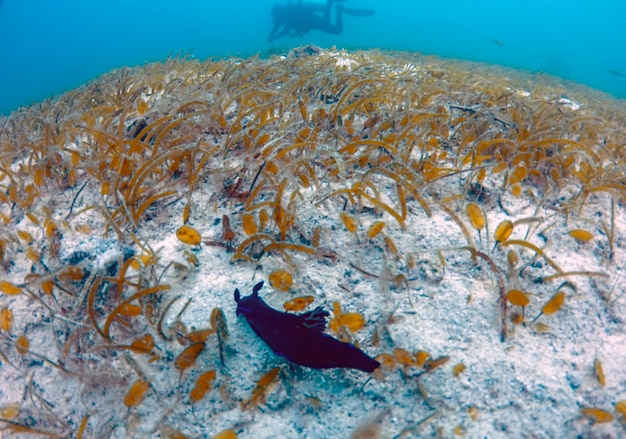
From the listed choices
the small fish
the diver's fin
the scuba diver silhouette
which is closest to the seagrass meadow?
the small fish

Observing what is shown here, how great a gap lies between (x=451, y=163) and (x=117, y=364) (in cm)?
254

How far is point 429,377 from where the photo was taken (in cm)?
152

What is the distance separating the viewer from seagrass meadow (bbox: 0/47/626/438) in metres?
1.50

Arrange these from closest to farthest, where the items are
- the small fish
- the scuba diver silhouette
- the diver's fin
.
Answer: the small fish < the scuba diver silhouette < the diver's fin

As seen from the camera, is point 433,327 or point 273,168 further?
point 273,168

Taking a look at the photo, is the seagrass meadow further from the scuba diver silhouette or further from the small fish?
the scuba diver silhouette

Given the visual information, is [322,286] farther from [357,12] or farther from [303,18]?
[357,12]

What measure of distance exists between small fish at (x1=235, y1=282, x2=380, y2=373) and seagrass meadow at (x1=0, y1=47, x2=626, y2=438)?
0.32ft

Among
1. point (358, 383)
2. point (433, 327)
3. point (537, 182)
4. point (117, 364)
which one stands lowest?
point (117, 364)

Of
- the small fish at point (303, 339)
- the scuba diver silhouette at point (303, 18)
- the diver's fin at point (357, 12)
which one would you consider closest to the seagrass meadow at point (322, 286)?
the small fish at point (303, 339)

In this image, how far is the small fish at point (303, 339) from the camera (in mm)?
1467

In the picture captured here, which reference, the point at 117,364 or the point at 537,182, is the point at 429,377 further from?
the point at 537,182

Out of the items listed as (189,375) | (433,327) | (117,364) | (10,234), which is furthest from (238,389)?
(10,234)

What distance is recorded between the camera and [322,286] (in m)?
1.85
